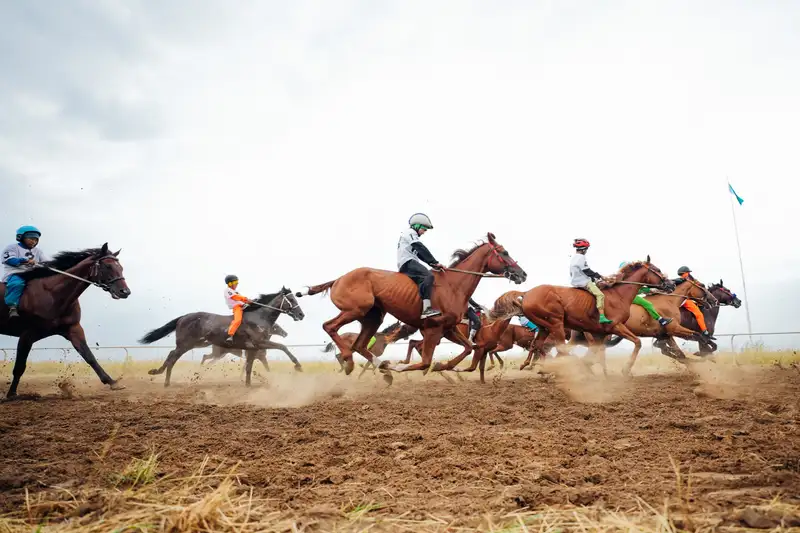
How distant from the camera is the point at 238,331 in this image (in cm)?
1432

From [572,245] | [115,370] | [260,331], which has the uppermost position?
[572,245]

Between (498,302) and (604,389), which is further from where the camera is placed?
(498,302)

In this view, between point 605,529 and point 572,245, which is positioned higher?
point 572,245

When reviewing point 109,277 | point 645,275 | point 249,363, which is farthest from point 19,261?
point 645,275

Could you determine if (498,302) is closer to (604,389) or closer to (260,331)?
(604,389)

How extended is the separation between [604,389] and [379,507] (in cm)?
695

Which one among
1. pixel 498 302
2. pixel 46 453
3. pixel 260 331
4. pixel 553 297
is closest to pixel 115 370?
pixel 260 331

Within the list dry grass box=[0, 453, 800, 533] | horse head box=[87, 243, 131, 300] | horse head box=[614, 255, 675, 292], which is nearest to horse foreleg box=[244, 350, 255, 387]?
horse head box=[87, 243, 131, 300]

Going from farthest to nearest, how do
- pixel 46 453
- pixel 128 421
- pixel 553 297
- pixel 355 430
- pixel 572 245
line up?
1. pixel 572 245
2. pixel 553 297
3. pixel 128 421
4. pixel 355 430
5. pixel 46 453

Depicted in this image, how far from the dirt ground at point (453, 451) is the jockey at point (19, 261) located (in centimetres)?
308

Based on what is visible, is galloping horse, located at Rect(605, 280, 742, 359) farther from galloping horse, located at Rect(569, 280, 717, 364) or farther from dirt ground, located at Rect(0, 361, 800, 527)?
dirt ground, located at Rect(0, 361, 800, 527)

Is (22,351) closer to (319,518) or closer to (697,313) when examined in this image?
(319,518)

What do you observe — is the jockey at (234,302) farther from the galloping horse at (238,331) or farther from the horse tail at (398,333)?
the horse tail at (398,333)

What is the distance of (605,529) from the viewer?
2.29 meters
